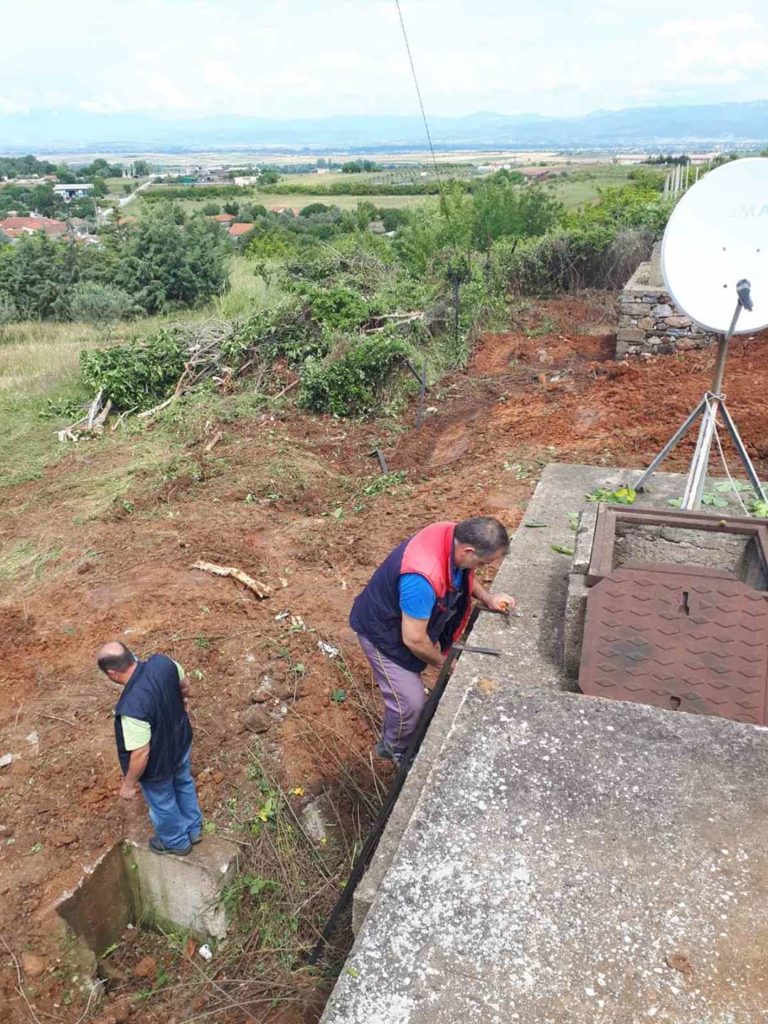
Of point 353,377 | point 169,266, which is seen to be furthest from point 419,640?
point 169,266

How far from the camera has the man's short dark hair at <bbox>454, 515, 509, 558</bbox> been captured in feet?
10.7

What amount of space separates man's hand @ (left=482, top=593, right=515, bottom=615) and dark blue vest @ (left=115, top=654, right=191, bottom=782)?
5.27 feet

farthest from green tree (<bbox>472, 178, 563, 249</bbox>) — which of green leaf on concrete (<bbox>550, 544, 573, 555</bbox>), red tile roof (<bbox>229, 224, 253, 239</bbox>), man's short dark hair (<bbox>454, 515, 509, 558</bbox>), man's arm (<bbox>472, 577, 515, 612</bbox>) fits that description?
red tile roof (<bbox>229, 224, 253, 239</bbox>)

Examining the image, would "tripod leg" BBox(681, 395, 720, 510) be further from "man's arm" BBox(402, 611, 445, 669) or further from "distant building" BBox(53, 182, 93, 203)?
"distant building" BBox(53, 182, 93, 203)

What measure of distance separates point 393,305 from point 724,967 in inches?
469

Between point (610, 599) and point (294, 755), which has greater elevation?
point (610, 599)

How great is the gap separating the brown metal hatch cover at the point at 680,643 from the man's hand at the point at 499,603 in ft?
1.78

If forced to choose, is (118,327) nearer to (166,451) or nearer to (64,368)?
(64,368)

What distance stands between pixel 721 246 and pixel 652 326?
21.2ft

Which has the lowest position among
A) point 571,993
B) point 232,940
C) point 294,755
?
point 232,940

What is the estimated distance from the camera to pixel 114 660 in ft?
10.7

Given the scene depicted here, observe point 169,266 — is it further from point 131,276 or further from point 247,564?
point 247,564

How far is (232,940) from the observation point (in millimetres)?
3578

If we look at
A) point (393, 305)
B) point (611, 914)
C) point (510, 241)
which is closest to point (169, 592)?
point (611, 914)
